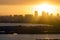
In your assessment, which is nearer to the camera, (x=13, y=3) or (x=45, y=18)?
(x=45, y=18)

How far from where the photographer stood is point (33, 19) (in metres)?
2.76

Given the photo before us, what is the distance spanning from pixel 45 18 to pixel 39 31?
263 millimetres

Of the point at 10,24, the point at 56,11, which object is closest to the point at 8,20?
the point at 10,24

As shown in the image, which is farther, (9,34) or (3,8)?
(3,8)

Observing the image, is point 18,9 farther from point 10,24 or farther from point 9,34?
point 9,34

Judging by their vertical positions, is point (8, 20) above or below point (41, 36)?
above

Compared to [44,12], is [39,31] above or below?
below

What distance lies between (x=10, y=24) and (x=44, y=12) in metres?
0.68

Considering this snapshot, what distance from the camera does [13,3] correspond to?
3.04m

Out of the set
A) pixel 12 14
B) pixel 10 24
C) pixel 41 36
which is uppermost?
pixel 12 14

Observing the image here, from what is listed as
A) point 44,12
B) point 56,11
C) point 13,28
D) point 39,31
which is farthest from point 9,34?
point 56,11

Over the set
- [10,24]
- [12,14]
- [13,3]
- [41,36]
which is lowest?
[41,36]

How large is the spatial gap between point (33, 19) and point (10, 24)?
46 cm

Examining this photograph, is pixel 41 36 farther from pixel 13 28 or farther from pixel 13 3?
pixel 13 3
